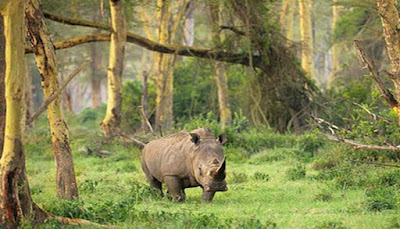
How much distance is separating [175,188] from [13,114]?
4.42 metres

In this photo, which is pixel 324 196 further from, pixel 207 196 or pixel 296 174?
pixel 296 174

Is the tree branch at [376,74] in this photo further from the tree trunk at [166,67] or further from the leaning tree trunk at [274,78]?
the tree trunk at [166,67]

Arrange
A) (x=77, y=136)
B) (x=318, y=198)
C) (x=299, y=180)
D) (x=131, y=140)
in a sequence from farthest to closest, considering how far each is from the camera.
Result: (x=77, y=136), (x=131, y=140), (x=299, y=180), (x=318, y=198)

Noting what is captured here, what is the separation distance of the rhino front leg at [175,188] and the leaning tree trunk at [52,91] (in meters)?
1.30

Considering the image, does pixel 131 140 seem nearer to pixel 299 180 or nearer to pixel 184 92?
pixel 299 180

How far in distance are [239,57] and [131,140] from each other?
4.38 m

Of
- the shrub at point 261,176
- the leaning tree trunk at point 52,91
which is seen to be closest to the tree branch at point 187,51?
the shrub at point 261,176

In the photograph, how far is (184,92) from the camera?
30828mm

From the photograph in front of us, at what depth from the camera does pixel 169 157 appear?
13375mm

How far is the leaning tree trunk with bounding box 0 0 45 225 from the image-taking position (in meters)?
8.99

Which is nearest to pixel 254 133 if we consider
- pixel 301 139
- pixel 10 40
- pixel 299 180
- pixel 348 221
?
pixel 301 139

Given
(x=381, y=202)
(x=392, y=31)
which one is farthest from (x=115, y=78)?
(x=381, y=202)

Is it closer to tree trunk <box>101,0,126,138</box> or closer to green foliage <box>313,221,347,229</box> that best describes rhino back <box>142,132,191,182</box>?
green foliage <box>313,221,347,229</box>

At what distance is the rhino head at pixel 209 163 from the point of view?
12.3 metres
